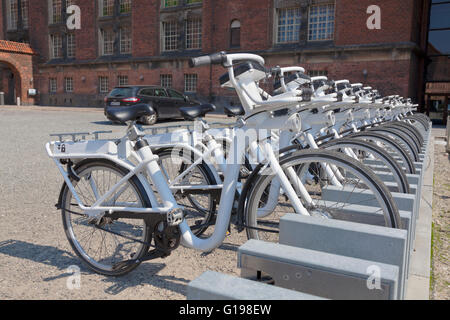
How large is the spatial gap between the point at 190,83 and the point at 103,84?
9.15m

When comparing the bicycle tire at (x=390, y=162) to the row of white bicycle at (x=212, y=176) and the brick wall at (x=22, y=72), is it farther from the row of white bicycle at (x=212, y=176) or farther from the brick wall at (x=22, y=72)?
the brick wall at (x=22, y=72)

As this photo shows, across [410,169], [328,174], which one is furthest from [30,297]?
[410,169]

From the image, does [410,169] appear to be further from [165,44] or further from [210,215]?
[165,44]

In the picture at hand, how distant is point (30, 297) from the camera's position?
275 cm

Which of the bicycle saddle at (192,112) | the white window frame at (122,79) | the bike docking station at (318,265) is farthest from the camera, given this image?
the white window frame at (122,79)

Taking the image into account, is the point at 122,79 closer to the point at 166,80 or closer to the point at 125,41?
the point at 125,41

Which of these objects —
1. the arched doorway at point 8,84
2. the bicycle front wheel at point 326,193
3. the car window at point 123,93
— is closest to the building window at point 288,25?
the car window at point 123,93

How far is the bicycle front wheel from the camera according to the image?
8.23ft

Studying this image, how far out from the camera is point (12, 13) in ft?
135

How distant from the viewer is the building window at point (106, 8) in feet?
112

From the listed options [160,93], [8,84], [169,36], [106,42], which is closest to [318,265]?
[160,93]

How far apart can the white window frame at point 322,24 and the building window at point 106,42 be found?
1766 cm

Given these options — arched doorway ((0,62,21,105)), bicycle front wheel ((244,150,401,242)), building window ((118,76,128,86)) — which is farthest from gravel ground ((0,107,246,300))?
arched doorway ((0,62,21,105))

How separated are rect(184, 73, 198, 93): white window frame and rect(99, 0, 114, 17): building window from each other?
9915 mm
